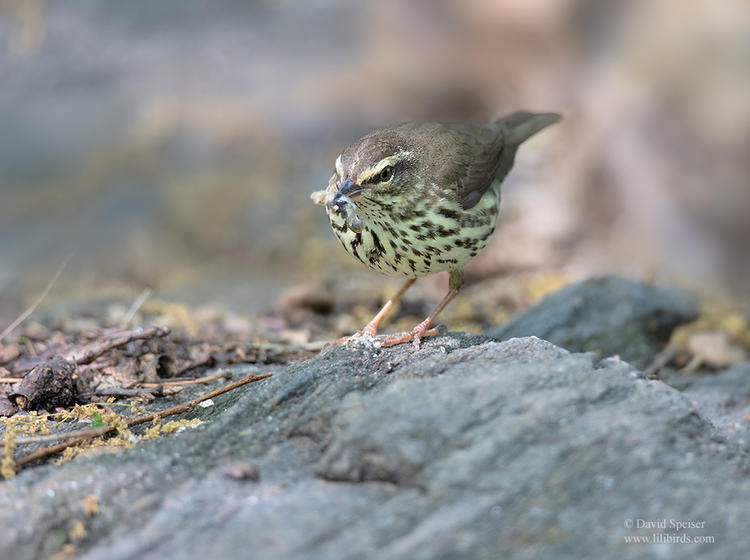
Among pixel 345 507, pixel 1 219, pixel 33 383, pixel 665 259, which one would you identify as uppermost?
pixel 1 219

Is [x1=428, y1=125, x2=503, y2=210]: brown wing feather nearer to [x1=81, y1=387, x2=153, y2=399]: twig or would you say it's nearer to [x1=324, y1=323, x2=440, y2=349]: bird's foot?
[x1=324, y1=323, x2=440, y2=349]: bird's foot

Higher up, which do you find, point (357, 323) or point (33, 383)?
point (33, 383)

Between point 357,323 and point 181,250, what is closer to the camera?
point 357,323

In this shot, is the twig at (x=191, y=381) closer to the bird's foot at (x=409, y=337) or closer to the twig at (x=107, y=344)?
the twig at (x=107, y=344)

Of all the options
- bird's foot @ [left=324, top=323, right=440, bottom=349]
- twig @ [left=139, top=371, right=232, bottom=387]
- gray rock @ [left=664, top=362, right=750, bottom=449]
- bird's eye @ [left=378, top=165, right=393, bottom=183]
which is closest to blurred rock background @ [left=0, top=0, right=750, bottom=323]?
gray rock @ [left=664, top=362, right=750, bottom=449]

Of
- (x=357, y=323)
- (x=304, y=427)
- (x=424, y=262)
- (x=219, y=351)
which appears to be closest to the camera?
(x=304, y=427)

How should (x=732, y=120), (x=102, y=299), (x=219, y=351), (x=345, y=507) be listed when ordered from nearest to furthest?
(x=345, y=507) → (x=219, y=351) → (x=102, y=299) → (x=732, y=120)

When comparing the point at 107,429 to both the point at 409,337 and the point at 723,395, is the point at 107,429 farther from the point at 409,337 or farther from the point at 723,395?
the point at 723,395

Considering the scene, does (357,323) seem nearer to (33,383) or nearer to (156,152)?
(33,383)

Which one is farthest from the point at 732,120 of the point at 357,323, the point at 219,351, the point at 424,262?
the point at 219,351
